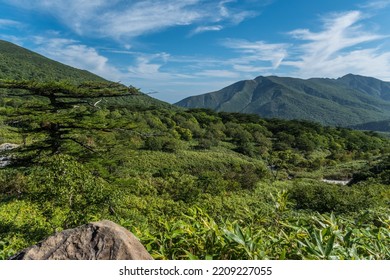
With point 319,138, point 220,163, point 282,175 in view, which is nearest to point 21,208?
point 220,163

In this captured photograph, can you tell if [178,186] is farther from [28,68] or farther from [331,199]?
[28,68]

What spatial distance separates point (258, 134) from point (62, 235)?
57.5 m

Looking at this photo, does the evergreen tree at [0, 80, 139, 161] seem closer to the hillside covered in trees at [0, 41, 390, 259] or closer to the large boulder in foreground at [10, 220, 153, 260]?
the hillside covered in trees at [0, 41, 390, 259]

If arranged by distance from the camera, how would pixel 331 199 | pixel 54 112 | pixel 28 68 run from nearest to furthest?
pixel 54 112, pixel 331 199, pixel 28 68

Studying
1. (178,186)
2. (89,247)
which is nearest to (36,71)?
(178,186)

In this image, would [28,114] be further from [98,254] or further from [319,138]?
[319,138]

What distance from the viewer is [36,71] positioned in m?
105

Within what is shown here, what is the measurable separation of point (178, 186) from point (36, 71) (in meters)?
101

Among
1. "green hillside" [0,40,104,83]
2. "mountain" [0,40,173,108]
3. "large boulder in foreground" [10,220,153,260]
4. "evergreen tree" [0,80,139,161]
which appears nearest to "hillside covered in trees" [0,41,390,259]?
"evergreen tree" [0,80,139,161]

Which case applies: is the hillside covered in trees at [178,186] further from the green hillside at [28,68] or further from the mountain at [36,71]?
the green hillside at [28,68]

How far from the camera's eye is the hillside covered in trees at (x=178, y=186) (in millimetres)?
2352

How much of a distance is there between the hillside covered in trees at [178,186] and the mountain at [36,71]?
3956cm

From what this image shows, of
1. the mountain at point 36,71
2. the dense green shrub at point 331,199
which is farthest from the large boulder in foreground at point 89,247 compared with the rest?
the mountain at point 36,71
